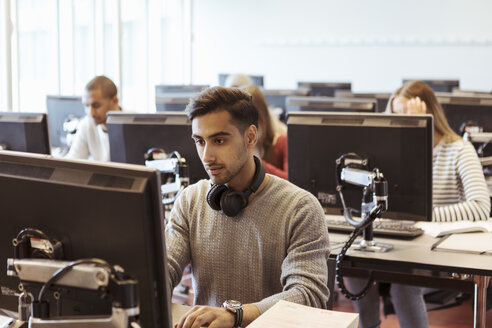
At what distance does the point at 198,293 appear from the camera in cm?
178

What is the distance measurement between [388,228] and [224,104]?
3.73 ft

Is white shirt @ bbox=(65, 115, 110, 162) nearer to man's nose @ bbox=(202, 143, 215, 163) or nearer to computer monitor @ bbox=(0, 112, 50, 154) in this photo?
computer monitor @ bbox=(0, 112, 50, 154)

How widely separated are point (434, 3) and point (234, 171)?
785 centimetres

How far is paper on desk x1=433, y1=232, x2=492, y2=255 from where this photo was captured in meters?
2.25

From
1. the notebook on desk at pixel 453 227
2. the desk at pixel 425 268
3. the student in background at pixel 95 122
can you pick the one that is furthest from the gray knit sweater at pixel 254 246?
the student in background at pixel 95 122

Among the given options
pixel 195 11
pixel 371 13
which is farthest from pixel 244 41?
pixel 371 13

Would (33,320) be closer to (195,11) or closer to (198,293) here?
(198,293)

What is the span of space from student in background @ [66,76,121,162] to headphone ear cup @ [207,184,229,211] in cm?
208

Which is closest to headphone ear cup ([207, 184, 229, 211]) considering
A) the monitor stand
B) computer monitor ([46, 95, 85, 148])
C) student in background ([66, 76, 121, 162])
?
the monitor stand

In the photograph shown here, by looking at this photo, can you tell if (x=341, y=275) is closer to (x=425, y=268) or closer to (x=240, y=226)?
(x=425, y=268)

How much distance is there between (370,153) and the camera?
7.63 feet

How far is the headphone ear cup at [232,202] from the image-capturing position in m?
1.68

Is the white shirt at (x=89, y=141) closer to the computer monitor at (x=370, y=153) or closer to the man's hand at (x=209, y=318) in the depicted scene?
the computer monitor at (x=370, y=153)

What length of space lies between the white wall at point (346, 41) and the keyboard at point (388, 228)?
668 cm
